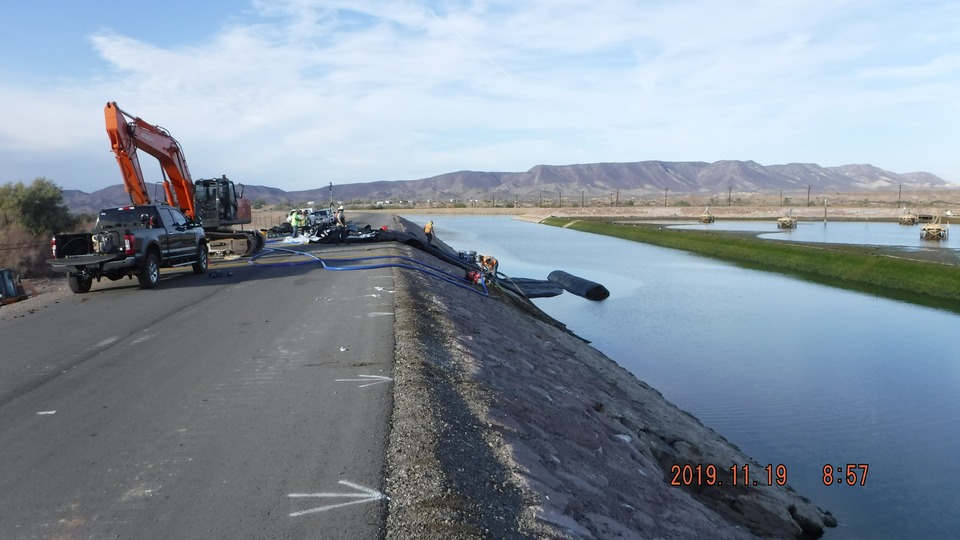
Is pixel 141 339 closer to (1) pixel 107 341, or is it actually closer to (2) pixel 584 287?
(1) pixel 107 341

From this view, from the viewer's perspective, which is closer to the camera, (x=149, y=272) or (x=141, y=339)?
(x=141, y=339)

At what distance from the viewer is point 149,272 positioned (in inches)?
629

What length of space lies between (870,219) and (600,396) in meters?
97.4

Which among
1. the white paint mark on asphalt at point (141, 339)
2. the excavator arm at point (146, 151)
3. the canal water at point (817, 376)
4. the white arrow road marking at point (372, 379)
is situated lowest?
the canal water at point (817, 376)

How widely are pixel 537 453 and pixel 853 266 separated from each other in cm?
3624

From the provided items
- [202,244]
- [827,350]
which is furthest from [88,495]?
[827,350]

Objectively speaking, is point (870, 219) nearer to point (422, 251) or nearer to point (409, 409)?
point (422, 251)

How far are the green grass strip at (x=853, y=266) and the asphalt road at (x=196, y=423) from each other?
2762 centimetres

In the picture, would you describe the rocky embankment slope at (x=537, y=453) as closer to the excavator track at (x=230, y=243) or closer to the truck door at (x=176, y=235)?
the truck door at (x=176, y=235)

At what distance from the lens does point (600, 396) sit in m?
11.9

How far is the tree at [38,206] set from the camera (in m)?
31.2

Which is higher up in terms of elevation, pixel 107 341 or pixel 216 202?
pixel 216 202

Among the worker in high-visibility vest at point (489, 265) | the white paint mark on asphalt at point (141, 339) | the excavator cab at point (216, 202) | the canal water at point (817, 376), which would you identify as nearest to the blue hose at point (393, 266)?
the worker in high-visibility vest at point (489, 265)
